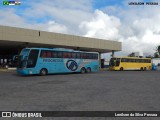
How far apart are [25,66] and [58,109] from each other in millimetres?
16219

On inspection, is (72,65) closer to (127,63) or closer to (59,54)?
(59,54)

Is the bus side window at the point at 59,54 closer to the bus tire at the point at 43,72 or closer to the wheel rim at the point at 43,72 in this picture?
the bus tire at the point at 43,72

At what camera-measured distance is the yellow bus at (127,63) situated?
4197 cm

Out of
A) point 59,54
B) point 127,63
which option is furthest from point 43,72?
point 127,63

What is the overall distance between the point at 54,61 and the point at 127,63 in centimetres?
2083

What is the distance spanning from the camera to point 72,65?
28172 millimetres

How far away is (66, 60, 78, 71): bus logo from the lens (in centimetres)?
2764

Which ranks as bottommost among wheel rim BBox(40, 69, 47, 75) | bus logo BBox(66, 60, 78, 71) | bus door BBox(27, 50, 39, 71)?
wheel rim BBox(40, 69, 47, 75)

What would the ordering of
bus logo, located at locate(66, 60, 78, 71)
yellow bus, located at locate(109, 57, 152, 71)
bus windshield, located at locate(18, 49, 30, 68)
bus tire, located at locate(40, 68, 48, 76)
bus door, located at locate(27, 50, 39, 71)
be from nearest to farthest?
bus windshield, located at locate(18, 49, 30, 68) < bus door, located at locate(27, 50, 39, 71) < bus tire, located at locate(40, 68, 48, 76) < bus logo, located at locate(66, 60, 78, 71) < yellow bus, located at locate(109, 57, 152, 71)

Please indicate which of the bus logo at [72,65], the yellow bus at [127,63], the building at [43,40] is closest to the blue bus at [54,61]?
the bus logo at [72,65]

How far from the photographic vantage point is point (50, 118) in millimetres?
6379

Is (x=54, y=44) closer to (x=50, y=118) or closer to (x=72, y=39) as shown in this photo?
(x=72, y=39)

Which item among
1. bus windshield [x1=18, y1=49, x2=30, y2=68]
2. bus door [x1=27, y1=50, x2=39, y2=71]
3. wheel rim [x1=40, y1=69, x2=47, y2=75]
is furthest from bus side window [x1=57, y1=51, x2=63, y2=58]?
bus windshield [x1=18, y1=49, x2=30, y2=68]

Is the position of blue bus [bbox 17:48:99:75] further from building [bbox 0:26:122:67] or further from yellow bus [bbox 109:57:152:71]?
building [bbox 0:26:122:67]
